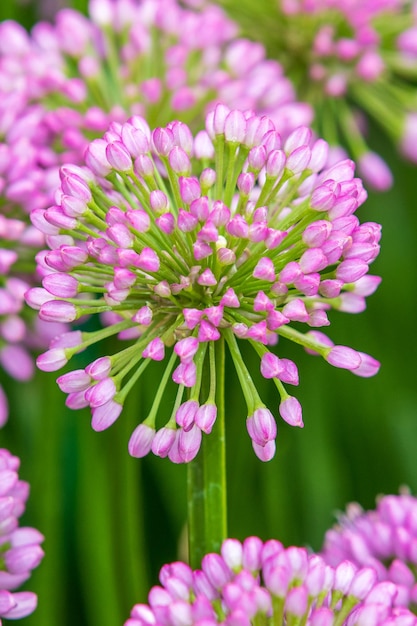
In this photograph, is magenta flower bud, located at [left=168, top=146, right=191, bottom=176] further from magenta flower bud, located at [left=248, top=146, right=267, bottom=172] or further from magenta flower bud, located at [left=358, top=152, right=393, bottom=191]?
magenta flower bud, located at [left=358, top=152, right=393, bottom=191]

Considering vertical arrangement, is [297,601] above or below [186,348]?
below

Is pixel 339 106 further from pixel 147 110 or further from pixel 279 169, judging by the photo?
pixel 279 169

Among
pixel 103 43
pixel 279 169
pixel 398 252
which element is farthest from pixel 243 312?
pixel 398 252

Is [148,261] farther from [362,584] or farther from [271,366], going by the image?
[362,584]

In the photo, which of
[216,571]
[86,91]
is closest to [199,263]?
[216,571]

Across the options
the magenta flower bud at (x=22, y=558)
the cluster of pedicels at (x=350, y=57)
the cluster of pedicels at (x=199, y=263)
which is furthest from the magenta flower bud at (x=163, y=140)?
the cluster of pedicels at (x=350, y=57)

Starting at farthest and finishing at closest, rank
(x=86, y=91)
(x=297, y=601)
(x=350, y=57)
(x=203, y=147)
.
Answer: (x=350, y=57)
(x=86, y=91)
(x=203, y=147)
(x=297, y=601)
